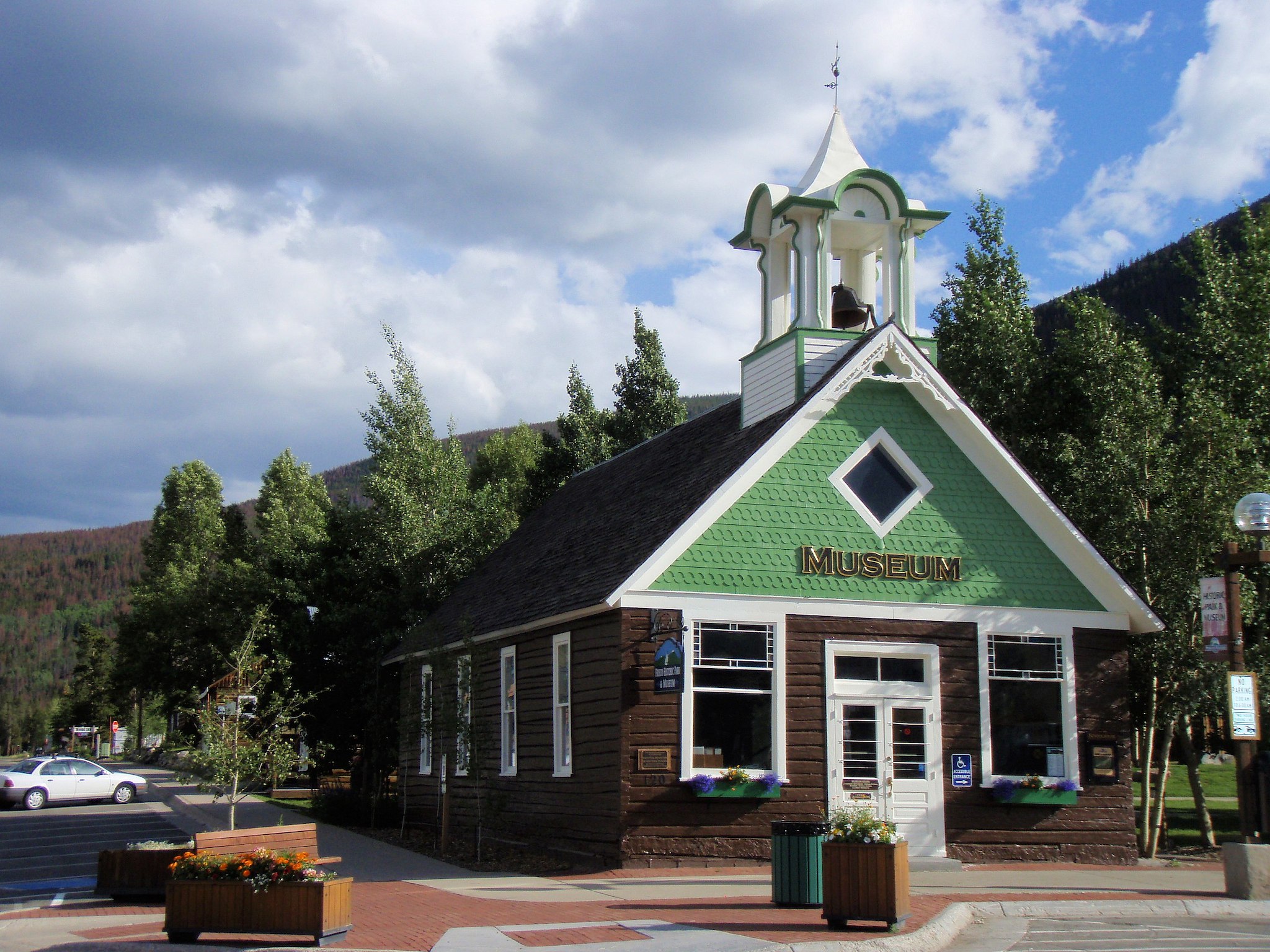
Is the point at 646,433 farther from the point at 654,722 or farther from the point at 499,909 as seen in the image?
the point at 499,909

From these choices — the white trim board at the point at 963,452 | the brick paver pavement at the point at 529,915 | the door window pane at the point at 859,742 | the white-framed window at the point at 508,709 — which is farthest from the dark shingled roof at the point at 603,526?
the brick paver pavement at the point at 529,915

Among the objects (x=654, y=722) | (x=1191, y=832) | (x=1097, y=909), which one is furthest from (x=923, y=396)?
(x=1191, y=832)

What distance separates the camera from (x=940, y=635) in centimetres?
1858

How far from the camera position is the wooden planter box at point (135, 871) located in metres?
14.9

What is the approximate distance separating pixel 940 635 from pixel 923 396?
3.60 m

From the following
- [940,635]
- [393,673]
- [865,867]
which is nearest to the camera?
[865,867]

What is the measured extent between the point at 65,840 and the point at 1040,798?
1936cm

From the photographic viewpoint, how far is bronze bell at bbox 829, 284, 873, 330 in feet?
69.6

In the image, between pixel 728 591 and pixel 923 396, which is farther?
pixel 923 396

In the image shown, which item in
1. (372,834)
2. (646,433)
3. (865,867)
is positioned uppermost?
(646,433)

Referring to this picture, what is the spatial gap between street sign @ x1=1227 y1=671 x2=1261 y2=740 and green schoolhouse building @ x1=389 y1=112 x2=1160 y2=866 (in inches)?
166

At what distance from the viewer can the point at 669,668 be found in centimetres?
1669

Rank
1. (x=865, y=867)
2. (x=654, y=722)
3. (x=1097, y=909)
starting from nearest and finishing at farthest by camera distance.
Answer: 1. (x=865, y=867)
2. (x=1097, y=909)
3. (x=654, y=722)

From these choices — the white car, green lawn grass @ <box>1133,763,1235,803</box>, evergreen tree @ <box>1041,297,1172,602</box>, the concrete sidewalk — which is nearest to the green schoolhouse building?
the concrete sidewalk
